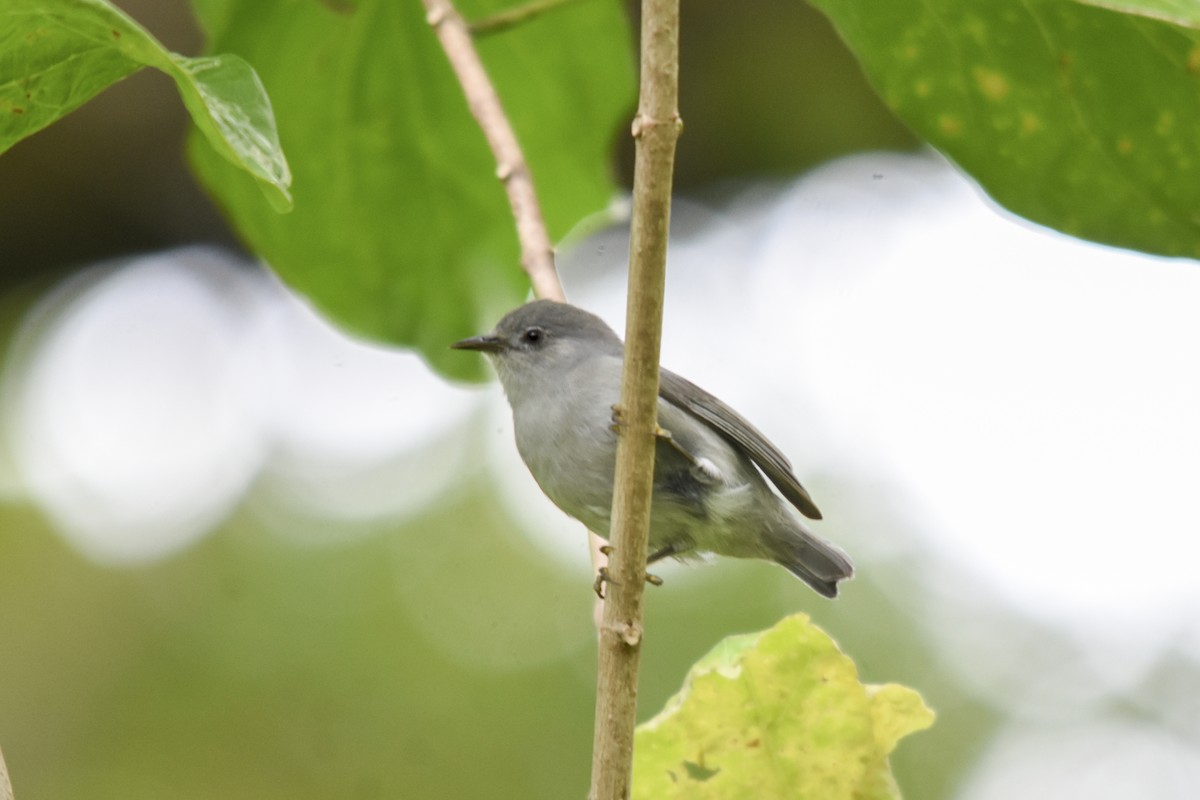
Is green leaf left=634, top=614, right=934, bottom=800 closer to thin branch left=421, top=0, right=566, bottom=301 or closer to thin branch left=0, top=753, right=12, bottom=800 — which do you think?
thin branch left=421, top=0, right=566, bottom=301

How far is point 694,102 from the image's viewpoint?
5691 mm

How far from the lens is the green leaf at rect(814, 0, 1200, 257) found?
1902 millimetres

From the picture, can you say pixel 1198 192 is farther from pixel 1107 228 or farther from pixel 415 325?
pixel 415 325

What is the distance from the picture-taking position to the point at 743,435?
2.95 m

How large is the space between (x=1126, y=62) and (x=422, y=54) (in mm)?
1444

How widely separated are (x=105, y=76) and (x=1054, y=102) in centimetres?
139

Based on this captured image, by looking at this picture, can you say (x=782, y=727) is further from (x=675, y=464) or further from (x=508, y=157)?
(x=675, y=464)

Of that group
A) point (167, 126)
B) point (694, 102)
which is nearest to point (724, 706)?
point (167, 126)

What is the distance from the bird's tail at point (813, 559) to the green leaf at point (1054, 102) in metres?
1.34

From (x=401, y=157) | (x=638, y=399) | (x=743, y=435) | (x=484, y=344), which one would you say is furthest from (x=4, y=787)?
(x=484, y=344)

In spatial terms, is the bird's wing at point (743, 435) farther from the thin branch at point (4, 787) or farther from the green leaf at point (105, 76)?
the thin branch at point (4, 787)

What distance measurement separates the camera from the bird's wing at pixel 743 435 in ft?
9.55

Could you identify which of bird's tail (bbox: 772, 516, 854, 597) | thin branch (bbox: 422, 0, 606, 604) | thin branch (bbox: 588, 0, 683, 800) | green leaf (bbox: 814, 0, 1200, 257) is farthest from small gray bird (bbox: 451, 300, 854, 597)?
thin branch (bbox: 588, 0, 683, 800)

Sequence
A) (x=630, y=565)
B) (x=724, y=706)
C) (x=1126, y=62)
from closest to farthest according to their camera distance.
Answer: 1. (x=630, y=565)
2. (x=724, y=706)
3. (x=1126, y=62)
